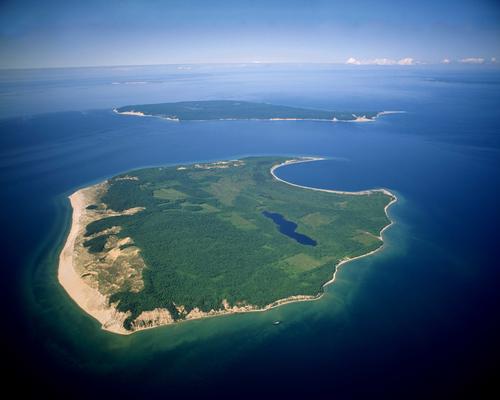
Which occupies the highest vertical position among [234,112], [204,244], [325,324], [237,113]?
[234,112]

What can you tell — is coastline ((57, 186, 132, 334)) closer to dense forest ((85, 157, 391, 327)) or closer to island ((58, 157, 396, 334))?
island ((58, 157, 396, 334))

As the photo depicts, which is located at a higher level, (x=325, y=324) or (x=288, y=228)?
(x=288, y=228)

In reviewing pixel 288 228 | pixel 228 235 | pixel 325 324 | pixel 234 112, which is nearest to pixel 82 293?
pixel 228 235

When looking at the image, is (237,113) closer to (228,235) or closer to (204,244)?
(228,235)

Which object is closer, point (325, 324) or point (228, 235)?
point (325, 324)

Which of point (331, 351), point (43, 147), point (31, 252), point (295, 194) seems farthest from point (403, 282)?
point (43, 147)

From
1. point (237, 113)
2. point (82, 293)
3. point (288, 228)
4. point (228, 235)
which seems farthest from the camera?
point (237, 113)
